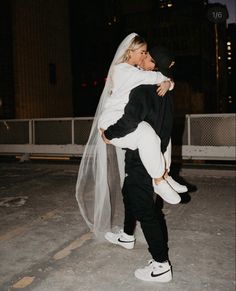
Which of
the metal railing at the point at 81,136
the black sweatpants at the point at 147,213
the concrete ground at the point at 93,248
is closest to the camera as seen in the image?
the black sweatpants at the point at 147,213

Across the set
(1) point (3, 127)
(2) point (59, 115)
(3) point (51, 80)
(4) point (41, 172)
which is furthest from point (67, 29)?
(4) point (41, 172)

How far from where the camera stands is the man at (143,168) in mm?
3223

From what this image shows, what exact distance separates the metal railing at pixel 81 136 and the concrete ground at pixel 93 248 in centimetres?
263

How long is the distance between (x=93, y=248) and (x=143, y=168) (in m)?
1.48

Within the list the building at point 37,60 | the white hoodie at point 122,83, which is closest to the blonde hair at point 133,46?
the white hoodie at point 122,83

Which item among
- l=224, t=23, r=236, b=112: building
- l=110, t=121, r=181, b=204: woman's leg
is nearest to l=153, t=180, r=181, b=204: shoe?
l=110, t=121, r=181, b=204: woman's leg

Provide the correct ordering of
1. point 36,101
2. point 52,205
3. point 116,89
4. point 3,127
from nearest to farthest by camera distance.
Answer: point 116,89
point 52,205
point 3,127
point 36,101

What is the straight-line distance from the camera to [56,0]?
67.4 ft

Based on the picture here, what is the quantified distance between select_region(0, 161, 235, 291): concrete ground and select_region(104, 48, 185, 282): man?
0.58ft

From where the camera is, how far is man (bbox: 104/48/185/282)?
3223 millimetres

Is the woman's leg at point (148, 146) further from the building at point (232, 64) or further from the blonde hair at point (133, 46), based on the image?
the building at point (232, 64)

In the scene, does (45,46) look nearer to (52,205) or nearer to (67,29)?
(67,29)

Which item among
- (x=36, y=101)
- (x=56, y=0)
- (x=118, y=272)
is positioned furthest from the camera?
(x=56, y=0)

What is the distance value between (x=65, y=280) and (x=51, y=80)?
18.0m
